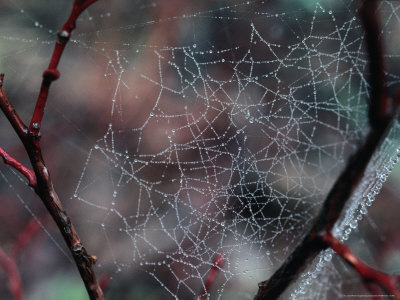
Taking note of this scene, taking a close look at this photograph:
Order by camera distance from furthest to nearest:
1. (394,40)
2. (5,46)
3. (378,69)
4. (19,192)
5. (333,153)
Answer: (19,192) → (5,46) → (333,153) → (394,40) → (378,69)

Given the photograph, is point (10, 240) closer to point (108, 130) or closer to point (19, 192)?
point (19, 192)

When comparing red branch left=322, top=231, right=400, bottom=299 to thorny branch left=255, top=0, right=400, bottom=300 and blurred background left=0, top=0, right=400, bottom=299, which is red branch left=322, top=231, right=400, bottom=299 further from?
blurred background left=0, top=0, right=400, bottom=299

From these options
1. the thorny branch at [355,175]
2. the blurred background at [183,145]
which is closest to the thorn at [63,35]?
the thorny branch at [355,175]

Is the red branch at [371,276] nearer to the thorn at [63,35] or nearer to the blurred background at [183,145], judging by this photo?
the thorn at [63,35]

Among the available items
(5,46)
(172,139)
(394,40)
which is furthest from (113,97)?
(394,40)

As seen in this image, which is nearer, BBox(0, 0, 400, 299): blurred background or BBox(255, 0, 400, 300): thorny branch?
BBox(255, 0, 400, 300): thorny branch

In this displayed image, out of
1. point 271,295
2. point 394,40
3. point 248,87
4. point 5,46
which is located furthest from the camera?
point 5,46

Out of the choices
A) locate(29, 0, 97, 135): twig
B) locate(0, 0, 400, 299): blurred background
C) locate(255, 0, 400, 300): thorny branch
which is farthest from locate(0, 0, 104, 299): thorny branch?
locate(0, 0, 400, 299): blurred background
